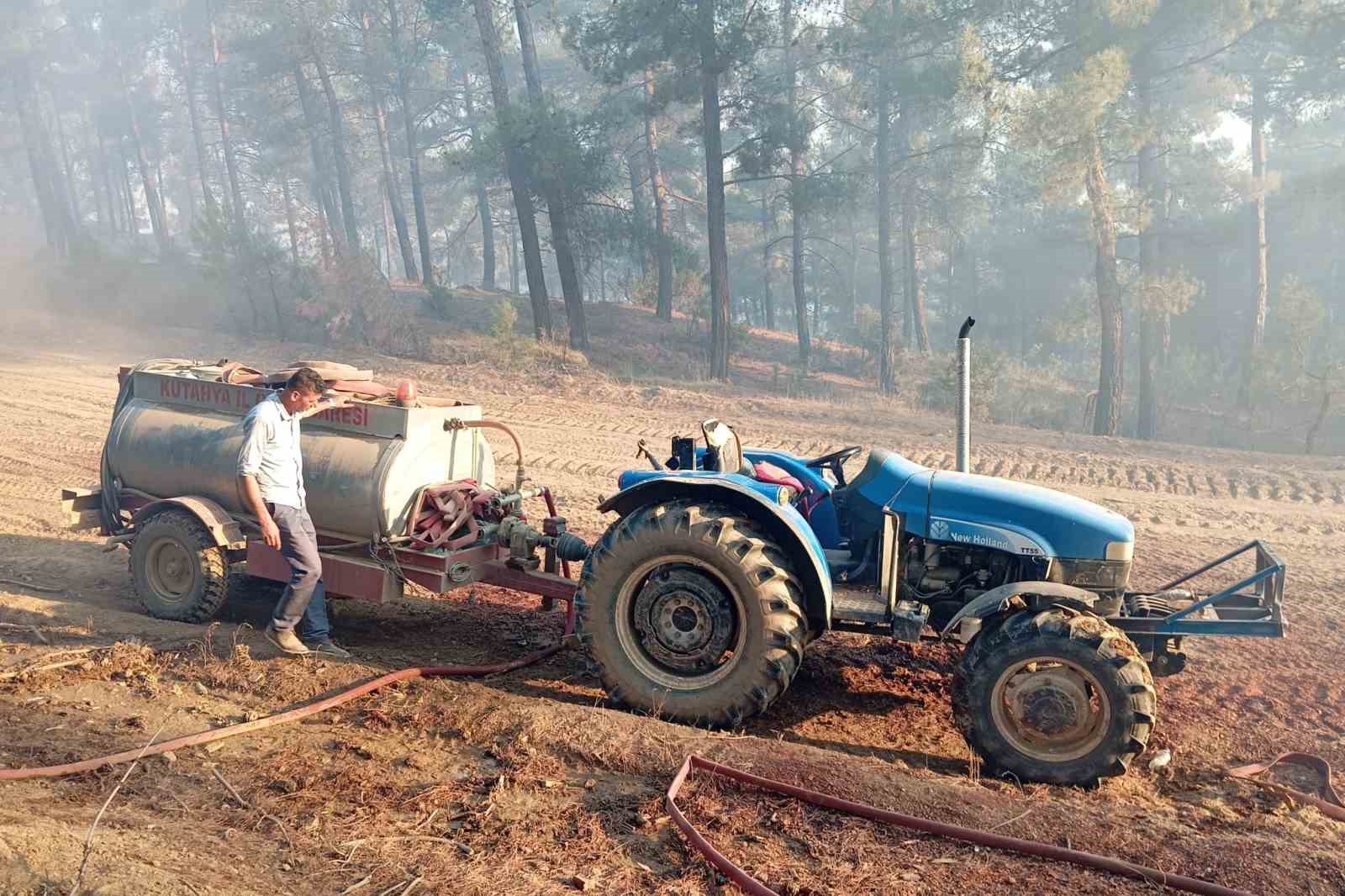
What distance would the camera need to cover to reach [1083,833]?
142 inches

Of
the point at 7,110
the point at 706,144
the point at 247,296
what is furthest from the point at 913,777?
the point at 7,110

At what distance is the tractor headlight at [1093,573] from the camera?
4641 millimetres

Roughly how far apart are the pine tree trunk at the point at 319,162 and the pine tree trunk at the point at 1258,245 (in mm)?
23540

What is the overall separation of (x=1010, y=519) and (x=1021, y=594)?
0.42 m

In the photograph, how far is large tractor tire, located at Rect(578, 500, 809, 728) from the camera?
4.54m

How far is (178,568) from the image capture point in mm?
6102

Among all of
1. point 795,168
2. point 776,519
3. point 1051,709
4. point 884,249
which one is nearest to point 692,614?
point 776,519

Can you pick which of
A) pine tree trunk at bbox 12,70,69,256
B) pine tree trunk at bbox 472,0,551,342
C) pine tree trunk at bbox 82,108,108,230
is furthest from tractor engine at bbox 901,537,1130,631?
pine tree trunk at bbox 82,108,108,230

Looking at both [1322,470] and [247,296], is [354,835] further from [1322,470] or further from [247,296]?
[247,296]

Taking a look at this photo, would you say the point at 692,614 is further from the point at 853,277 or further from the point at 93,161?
the point at 93,161

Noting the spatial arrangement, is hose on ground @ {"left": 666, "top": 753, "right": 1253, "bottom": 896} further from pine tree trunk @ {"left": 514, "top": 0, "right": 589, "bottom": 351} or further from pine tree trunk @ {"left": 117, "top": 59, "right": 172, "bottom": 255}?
pine tree trunk @ {"left": 117, "top": 59, "right": 172, "bottom": 255}

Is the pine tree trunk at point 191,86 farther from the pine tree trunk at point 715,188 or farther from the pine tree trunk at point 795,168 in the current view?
the pine tree trunk at point 715,188

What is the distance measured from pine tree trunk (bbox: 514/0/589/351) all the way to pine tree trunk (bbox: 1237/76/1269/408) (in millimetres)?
17087

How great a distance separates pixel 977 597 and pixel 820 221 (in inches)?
1409
